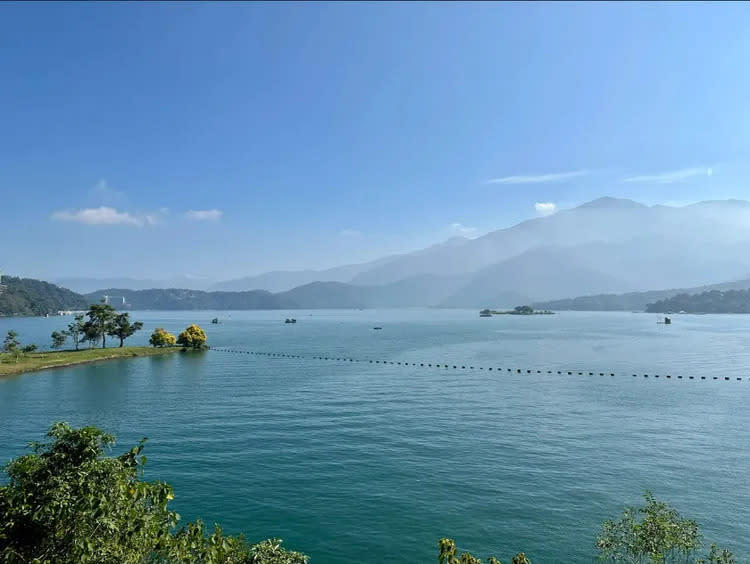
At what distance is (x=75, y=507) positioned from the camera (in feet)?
44.3

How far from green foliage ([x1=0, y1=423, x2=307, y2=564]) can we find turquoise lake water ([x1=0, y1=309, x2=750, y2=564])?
16.5 meters

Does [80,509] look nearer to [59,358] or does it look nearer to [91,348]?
[59,358]

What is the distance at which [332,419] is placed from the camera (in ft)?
194

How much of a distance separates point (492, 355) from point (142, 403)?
90269 mm

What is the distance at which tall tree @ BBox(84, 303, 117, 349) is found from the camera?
12396cm

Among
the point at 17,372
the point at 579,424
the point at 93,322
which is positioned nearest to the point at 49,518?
the point at 579,424

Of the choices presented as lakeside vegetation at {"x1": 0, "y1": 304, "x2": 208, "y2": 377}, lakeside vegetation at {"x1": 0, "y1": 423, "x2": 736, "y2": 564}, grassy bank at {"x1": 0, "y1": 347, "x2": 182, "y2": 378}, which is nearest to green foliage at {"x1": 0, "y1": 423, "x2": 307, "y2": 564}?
lakeside vegetation at {"x1": 0, "y1": 423, "x2": 736, "y2": 564}

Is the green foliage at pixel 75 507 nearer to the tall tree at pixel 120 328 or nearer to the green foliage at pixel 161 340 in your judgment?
the tall tree at pixel 120 328

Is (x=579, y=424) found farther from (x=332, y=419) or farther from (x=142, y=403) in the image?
(x=142, y=403)

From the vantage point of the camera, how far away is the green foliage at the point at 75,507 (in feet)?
44.1

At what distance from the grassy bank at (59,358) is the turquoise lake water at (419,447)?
252 inches

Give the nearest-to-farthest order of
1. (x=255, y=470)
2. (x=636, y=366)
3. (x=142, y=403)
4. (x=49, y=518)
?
(x=49, y=518)
(x=255, y=470)
(x=142, y=403)
(x=636, y=366)

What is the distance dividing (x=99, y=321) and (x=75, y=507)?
433 ft

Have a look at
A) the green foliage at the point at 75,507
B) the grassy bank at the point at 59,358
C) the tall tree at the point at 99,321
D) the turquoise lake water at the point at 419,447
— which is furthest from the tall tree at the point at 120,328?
the green foliage at the point at 75,507
